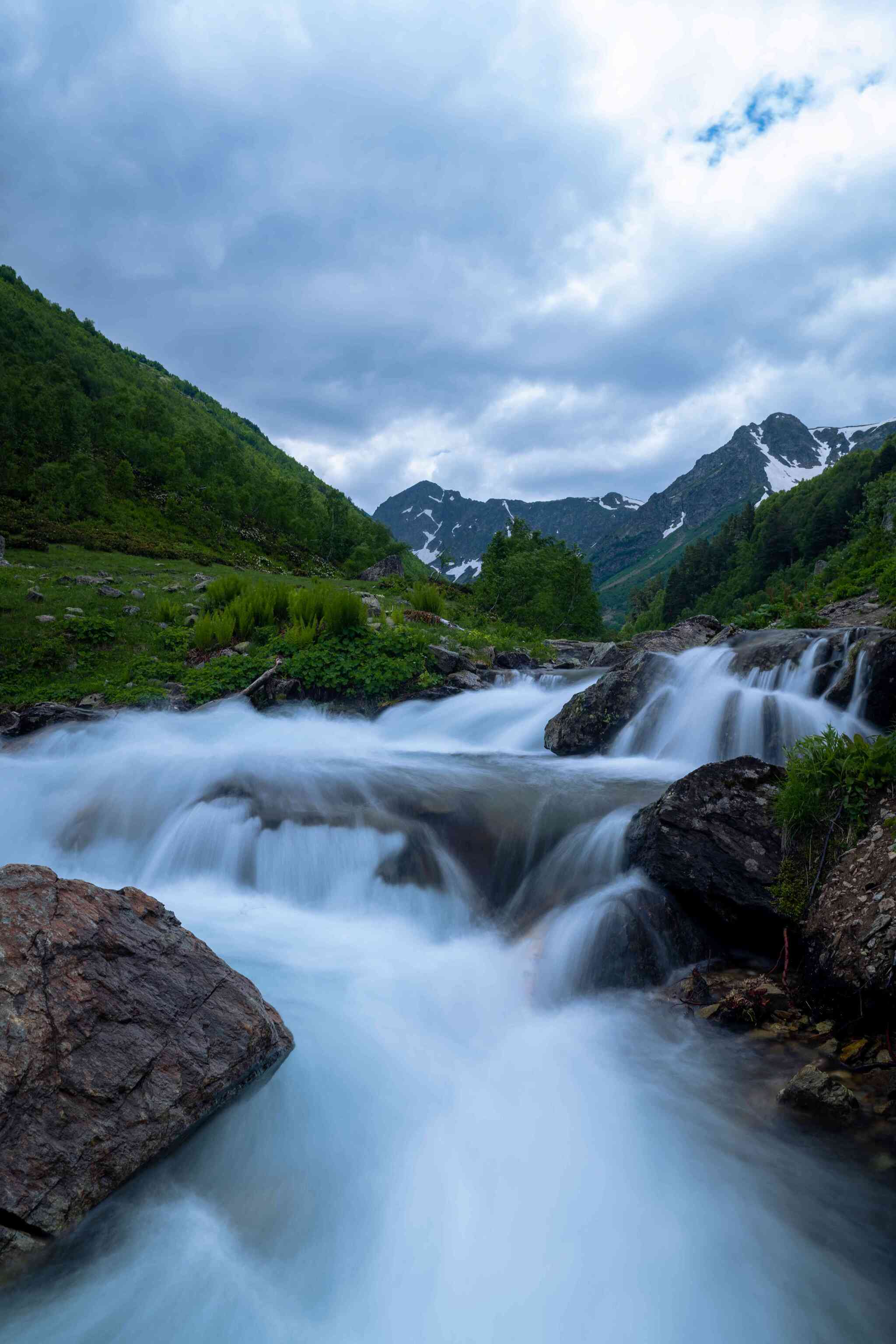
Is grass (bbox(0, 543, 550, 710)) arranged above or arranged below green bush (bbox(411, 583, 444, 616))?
below

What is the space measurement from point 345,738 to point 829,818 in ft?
30.7

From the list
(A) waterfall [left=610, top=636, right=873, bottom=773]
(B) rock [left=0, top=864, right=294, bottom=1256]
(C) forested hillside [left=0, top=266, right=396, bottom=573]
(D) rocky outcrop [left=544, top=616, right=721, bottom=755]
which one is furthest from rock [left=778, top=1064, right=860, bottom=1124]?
(C) forested hillside [left=0, top=266, right=396, bottom=573]

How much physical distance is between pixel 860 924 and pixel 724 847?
1300 millimetres

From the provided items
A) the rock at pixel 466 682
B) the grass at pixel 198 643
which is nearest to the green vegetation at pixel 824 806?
the rock at pixel 466 682

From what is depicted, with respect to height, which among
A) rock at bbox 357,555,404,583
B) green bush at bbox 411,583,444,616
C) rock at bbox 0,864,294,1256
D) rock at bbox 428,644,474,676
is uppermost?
rock at bbox 357,555,404,583

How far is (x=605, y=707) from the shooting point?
39.2ft

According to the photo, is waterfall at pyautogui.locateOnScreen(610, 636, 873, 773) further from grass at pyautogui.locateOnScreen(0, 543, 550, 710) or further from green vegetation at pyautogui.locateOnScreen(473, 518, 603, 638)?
green vegetation at pyautogui.locateOnScreen(473, 518, 603, 638)

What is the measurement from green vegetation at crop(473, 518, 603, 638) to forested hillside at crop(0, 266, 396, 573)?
16527mm

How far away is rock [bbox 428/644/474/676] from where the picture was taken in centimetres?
1578

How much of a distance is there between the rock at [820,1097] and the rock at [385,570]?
3834 centimetres

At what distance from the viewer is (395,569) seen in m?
43.2

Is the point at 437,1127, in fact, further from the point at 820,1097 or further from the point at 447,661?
the point at 447,661

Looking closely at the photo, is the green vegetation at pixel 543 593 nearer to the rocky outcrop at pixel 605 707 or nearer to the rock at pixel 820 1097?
the rocky outcrop at pixel 605 707

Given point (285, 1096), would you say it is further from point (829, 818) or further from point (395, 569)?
point (395, 569)
